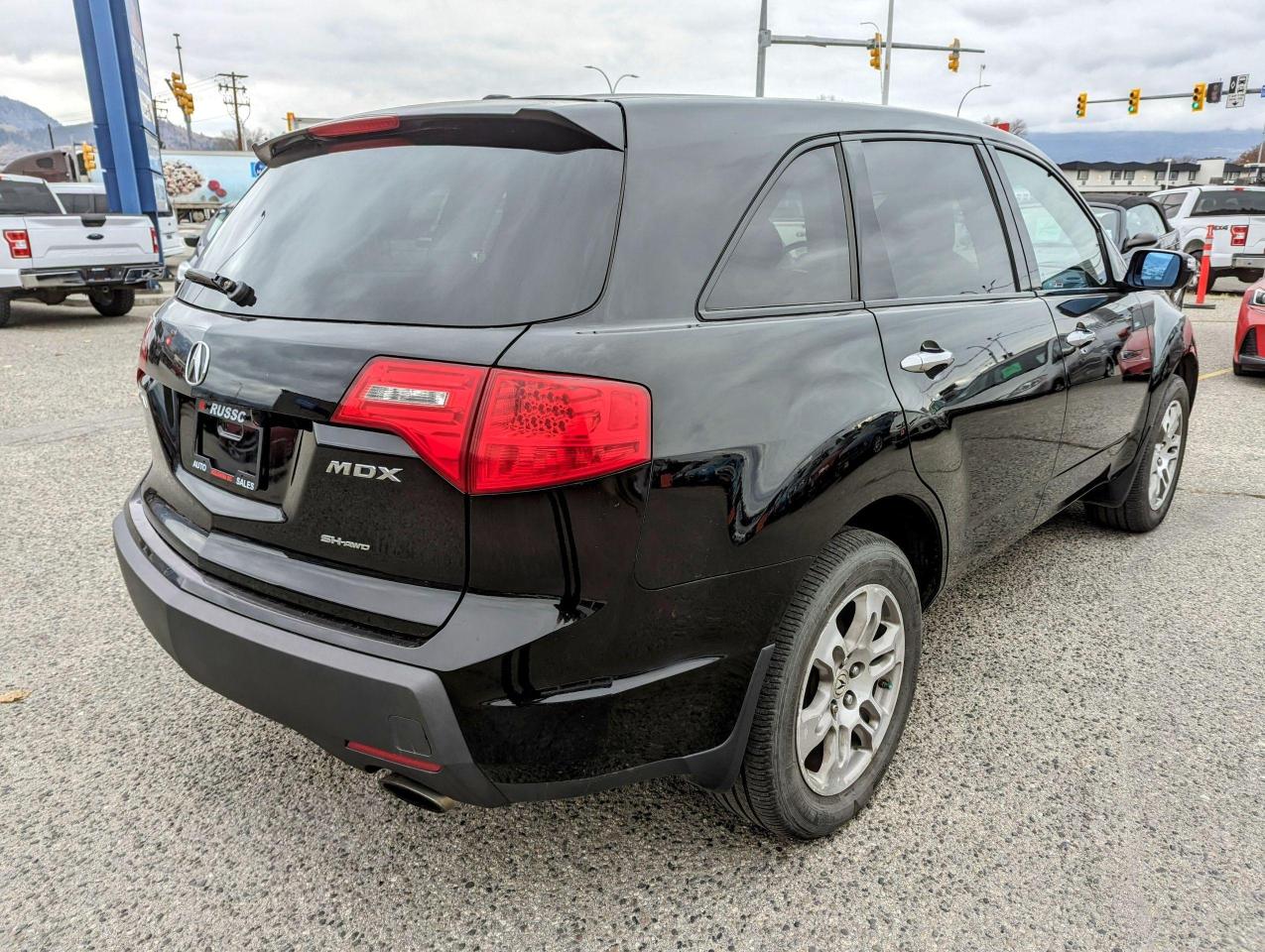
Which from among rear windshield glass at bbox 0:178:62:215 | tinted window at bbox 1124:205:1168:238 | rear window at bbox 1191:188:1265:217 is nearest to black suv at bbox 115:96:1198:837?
tinted window at bbox 1124:205:1168:238

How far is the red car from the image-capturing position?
8172 mm

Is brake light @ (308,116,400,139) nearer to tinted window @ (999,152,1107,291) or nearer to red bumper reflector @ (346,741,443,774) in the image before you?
red bumper reflector @ (346,741,443,774)

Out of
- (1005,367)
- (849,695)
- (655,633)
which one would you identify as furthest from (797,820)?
(1005,367)

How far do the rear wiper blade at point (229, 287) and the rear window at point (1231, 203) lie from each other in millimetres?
18472

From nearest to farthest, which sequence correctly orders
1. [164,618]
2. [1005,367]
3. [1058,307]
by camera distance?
[164,618], [1005,367], [1058,307]

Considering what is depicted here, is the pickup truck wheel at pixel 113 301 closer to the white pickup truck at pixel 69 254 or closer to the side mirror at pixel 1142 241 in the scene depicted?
the white pickup truck at pixel 69 254

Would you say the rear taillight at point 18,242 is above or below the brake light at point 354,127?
below

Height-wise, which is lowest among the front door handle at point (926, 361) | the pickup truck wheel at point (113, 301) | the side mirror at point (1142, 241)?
the pickup truck wheel at point (113, 301)

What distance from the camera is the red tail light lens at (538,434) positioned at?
5.33ft

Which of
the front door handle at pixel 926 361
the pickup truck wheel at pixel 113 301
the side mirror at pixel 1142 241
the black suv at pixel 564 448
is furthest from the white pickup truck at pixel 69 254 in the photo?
the front door handle at pixel 926 361

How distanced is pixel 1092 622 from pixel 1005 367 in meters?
1.27

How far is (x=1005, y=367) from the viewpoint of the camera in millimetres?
2717

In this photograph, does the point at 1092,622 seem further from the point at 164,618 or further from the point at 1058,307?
the point at 164,618

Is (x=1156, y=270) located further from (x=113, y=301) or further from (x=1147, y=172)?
(x=1147, y=172)
